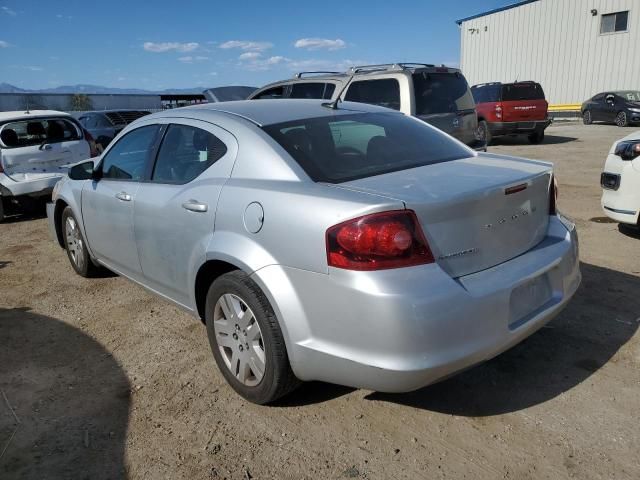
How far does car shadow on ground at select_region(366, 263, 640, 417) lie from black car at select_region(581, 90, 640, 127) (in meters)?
19.9

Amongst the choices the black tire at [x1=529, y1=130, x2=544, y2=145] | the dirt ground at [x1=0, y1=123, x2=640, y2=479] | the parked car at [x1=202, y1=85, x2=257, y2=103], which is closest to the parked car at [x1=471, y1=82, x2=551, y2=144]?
the black tire at [x1=529, y1=130, x2=544, y2=145]

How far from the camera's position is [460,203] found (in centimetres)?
251

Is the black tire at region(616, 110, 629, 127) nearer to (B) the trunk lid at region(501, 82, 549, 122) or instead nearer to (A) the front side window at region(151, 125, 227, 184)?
(B) the trunk lid at region(501, 82, 549, 122)

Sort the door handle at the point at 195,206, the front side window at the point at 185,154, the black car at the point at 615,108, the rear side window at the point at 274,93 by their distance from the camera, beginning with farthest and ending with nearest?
1. the black car at the point at 615,108
2. the rear side window at the point at 274,93
3. the front side window at the point at 185,154
4. the door handle at the point at 195,206

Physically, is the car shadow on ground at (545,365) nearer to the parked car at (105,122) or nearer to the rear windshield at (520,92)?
the rear windshield at (520,92)

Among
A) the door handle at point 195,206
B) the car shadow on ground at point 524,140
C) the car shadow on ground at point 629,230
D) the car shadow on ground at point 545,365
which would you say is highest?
the door handle at point 195,206

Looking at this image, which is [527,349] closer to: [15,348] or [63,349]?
[63,349]

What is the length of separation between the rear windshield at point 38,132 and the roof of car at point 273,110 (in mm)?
5518

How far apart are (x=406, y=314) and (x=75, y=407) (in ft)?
6.59

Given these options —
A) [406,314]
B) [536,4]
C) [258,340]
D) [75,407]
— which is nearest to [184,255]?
[258,340]

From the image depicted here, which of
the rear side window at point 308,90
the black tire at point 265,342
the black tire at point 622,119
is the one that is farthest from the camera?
the black tire at point 622,119

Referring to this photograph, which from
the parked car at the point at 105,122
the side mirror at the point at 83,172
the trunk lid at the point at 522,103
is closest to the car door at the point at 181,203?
the side mirror at the point at 83,172

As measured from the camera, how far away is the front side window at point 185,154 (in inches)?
130

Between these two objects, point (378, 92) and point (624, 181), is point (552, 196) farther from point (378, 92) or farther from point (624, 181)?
point (378, 92)
